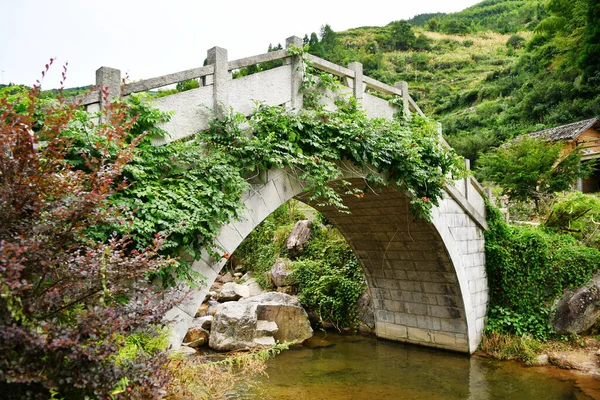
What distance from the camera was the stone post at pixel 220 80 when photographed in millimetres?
5320

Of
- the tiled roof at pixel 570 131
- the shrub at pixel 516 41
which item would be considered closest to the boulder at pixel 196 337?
the tiled roof at pixel 570 131

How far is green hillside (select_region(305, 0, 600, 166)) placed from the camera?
80.8 feet

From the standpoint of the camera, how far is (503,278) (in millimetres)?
9875

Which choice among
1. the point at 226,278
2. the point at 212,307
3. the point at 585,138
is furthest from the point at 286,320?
the point at 585,138

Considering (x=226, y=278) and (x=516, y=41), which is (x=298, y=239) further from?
(x=516, y=41)

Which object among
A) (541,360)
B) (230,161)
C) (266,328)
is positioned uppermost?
(230,161)

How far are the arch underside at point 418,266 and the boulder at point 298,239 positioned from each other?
3397 millimetres

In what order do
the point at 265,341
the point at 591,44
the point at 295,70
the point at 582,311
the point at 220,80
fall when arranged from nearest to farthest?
the point at 220,80 → the point at 295,70 → the point at 582,311 → the point at 265,341 → the point at 591,44

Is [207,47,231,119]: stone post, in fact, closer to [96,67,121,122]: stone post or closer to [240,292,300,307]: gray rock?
[96,67,121,122]: stone post

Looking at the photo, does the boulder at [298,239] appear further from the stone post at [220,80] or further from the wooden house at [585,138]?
the wooden house at [585,138]

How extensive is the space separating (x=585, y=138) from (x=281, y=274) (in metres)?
14.6

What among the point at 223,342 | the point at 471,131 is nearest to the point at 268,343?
the point at 223,342

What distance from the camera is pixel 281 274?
1377cm

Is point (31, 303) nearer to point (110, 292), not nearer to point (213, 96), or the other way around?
point (110, 292)
